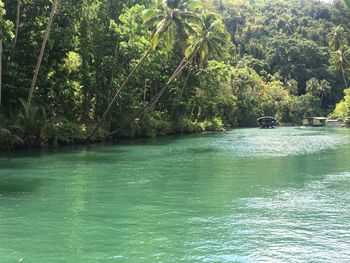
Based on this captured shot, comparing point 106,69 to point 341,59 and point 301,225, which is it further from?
point 341,59

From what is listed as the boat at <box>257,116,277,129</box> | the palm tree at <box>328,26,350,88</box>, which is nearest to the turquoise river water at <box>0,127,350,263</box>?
the boat at <box>257,116,277,129</box>

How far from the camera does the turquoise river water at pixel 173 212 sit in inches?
416

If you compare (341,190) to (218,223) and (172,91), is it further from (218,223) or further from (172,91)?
(172,91)

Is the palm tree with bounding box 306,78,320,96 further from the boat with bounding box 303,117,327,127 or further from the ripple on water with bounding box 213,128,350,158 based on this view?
the ripple on water with bounding box 213,128,350,158

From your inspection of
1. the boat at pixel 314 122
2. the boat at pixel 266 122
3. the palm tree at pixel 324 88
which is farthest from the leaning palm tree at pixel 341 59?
the palm tree at pixel 324 88

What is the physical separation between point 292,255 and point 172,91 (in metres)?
51.5

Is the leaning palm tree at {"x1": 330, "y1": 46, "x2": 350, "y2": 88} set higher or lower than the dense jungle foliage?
higher

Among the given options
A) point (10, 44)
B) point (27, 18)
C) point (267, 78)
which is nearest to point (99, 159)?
point (10, 44)

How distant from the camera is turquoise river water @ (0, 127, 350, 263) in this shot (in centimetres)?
1058

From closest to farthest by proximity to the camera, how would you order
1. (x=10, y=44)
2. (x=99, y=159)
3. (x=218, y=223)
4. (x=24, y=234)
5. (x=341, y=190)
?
(x=24, y=234) → (x=218, y=223) → (x=341, y=190) → (x=99, y=159) → (x=10, y=44)

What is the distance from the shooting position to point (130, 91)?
47969mm

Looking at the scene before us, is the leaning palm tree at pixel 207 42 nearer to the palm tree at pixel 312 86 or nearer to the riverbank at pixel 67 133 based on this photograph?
the riverbank at pixel 67 133

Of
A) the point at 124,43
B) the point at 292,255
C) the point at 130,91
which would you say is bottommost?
the point at 292,255

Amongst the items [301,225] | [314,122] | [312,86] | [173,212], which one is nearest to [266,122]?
[314,122]
